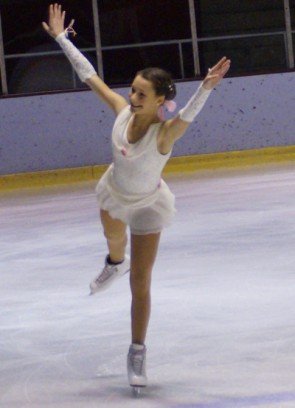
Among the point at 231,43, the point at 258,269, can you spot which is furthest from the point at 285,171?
the point at 258,269

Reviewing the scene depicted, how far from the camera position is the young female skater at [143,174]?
430 centimetres

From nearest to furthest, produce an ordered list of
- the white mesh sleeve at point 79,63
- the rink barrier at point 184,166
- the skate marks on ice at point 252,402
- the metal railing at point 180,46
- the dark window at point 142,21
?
the skate marks on ice at point 252,402 → the white mesh sleeve at point 79,63 → the rink barrier at point 184,166 → the metal railing at point 180,46 → the dark window at point 142,21

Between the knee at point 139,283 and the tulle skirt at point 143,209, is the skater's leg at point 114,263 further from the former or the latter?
the knee at point 139,283

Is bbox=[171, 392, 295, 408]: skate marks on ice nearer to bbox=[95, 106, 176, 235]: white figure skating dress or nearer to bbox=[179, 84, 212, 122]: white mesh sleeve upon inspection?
bbox=[95, 106, 176, 235]: white figure skating dress

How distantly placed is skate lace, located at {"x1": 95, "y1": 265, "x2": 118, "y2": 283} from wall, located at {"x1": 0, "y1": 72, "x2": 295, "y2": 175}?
8346mm

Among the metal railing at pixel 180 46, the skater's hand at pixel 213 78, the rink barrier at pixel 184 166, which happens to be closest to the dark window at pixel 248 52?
the metal railing at pixel 180 46

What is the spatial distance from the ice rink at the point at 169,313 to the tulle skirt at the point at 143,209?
0.62 m

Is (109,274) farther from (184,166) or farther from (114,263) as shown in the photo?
(184,166)

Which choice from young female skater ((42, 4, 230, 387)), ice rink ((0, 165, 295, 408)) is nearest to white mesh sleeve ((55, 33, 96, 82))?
young female skater ((42, 4, 230, 387))

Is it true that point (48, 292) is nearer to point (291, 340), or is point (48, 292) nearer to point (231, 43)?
point (291, 340)

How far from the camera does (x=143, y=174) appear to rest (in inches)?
174

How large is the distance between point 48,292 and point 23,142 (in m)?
7.28

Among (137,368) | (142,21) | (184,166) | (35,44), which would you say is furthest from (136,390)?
(142,21)

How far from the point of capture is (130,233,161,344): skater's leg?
4.34 metres
